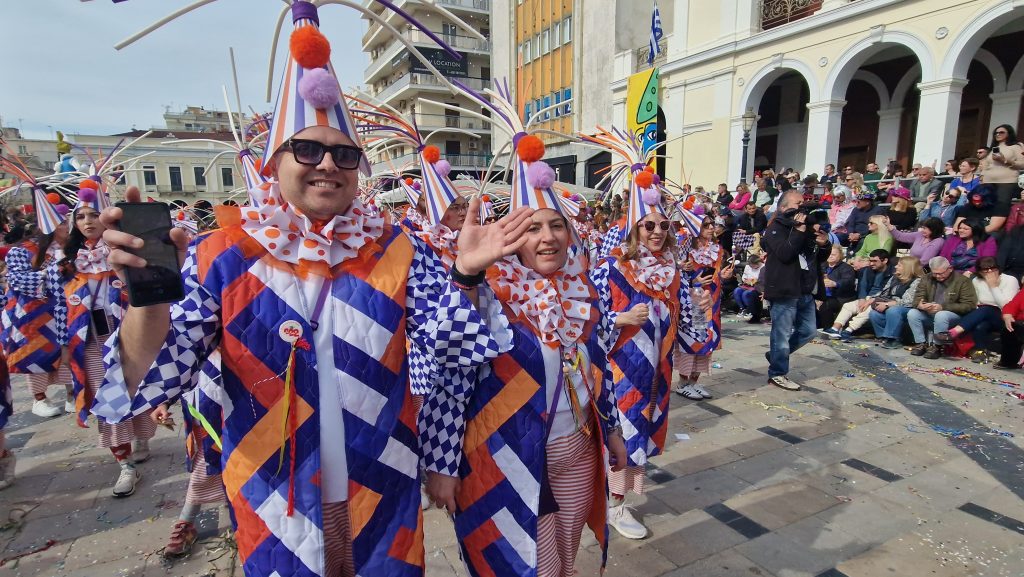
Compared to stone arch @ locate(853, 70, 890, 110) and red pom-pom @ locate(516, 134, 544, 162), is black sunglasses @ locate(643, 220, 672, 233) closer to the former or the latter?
red pom-pom @ locate(516, 134, 544, 162)

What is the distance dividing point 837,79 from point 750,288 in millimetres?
7801

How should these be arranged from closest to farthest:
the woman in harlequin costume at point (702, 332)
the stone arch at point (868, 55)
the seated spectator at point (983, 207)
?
1. the woman in harlequin costume at point (702, 332)
2. the seated spectator at point (983, 207)
3. the stone arch at point (868, 55)

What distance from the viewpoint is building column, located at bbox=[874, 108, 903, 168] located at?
15797 millimetres

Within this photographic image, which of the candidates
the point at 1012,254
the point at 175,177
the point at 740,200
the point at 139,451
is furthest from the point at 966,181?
the point at 175,177

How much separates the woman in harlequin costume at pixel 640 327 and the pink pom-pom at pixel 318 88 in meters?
1.82

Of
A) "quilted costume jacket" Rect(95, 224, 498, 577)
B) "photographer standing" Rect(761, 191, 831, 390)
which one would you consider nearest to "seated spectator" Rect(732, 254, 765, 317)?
"photographer standing" Rect(761, 191, 831, 390)

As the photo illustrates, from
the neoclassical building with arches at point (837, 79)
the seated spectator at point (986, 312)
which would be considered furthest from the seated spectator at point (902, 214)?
the neoclassical building with arches at point (837, 79)

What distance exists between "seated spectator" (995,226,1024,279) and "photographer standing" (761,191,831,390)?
11.3 ft

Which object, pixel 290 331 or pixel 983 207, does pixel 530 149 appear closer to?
pixel 290 331

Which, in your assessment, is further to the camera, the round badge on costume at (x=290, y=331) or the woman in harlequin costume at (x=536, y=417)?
the woman in harlequin costume at (x=536, y=417)

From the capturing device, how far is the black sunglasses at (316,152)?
1.51m

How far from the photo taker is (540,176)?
219cm

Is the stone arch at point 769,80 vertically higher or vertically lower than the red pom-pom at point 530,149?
higher

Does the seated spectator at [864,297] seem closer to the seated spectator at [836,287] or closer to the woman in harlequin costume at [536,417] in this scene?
the seated spectator at [836,287]
